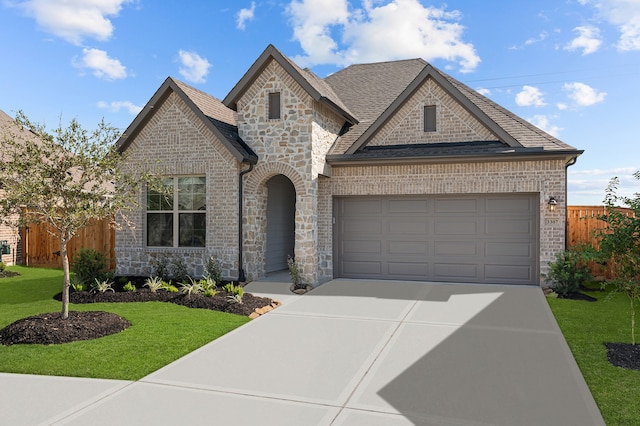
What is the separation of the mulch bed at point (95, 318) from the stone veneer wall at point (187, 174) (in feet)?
7.23

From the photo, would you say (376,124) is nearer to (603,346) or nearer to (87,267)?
(603,346)

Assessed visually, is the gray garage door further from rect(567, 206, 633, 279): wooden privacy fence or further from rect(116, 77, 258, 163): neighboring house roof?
rect(116, 77, 258, 163): neighboring house roof

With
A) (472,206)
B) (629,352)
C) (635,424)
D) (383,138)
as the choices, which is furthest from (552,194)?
(635,424)

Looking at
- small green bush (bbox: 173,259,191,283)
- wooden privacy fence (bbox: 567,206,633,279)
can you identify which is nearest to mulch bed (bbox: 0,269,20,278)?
small green bush (bbox: 173,259,191,283)

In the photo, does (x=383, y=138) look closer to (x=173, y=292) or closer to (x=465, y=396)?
(x=173, y=292)

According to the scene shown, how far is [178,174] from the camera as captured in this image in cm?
1364

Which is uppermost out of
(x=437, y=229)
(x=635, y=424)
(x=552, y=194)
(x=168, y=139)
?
(x=168, y=139)

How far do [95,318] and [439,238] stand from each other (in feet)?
28.5

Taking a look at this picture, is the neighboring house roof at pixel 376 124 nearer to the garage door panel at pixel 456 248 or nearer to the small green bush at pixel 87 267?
the garage door panel at pixel 456 248

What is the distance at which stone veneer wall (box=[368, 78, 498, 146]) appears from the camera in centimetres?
1310

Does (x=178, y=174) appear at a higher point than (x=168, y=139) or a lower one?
lower

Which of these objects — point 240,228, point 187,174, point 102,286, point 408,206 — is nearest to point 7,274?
point 102,286

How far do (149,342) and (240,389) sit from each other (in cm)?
252

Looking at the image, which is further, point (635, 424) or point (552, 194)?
point (552, 194)
